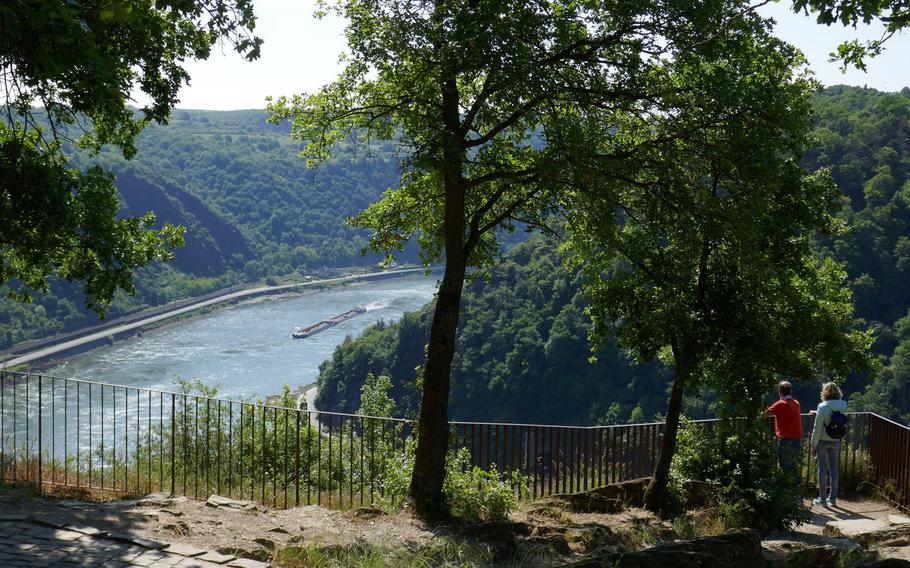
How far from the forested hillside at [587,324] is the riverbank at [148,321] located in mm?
36772

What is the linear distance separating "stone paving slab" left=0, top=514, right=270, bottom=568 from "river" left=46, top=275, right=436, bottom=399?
66305 mm

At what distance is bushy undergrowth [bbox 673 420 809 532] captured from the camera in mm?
8242

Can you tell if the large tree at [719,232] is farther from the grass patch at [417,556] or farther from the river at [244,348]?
the river at [244,348]

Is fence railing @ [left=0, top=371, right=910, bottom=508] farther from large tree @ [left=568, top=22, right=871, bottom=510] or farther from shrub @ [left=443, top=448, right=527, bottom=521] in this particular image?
large tree @ [left=568, top=22, right=871, bottom=510]

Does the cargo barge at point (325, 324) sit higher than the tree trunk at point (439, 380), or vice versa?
the tree trunk at point (439, 380)

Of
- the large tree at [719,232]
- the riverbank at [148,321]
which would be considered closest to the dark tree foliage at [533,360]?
the large tree at [719,232]

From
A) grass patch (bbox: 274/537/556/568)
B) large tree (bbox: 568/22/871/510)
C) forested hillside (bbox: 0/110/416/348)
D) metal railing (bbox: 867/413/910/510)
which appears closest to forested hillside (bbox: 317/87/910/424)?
metal railing (bbox: 867/413/910/510)

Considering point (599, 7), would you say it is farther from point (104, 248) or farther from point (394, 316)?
point (394, 316)

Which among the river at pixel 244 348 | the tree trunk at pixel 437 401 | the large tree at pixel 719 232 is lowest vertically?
the river at pixel 244 348

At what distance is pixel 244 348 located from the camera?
91.1m

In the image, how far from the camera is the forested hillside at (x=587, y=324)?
44.2 meters

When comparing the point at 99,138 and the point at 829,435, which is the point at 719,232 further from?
the point at 99,138

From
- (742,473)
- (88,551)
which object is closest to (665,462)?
(742,473)

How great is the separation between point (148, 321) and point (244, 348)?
14.5 m
